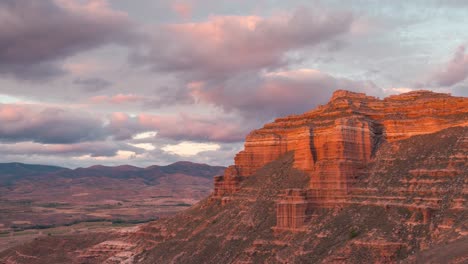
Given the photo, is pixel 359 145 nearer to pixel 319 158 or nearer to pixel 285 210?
pixel 319 158

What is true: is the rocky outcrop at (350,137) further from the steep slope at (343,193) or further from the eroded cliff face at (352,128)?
the steep slope at (343,193)

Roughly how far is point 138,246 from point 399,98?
170 ft

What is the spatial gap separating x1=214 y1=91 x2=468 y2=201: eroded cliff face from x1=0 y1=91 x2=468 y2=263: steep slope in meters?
0.14

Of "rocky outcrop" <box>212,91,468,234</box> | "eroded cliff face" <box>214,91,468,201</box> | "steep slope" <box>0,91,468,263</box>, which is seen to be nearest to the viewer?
"steep slope" <box>0,91,468,263</box>

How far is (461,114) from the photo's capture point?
235 ft

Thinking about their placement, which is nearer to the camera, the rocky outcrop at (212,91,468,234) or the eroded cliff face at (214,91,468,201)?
the rocky outcrop at (212,91,468,234)

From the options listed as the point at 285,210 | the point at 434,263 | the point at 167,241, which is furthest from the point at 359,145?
the point at 167,241

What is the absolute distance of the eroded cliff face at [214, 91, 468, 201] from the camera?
70188mm

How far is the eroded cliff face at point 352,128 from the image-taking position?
70188 mm

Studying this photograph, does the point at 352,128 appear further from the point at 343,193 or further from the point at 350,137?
the point at 343,193

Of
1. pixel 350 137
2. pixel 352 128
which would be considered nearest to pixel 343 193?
pixel 350 137

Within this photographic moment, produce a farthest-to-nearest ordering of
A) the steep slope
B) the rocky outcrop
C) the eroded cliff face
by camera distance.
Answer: the eroded cliff face < the rocky outcrop < the steep slope

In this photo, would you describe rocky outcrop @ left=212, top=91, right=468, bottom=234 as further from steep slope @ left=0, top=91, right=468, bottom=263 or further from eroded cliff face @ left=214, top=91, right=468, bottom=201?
steep slope @ left=0, top=91, right=468, bottom=263

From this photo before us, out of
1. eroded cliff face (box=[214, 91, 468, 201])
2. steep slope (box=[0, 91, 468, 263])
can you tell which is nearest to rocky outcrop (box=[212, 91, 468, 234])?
eroded cliff face (box=[214, 91, 468, 201])
